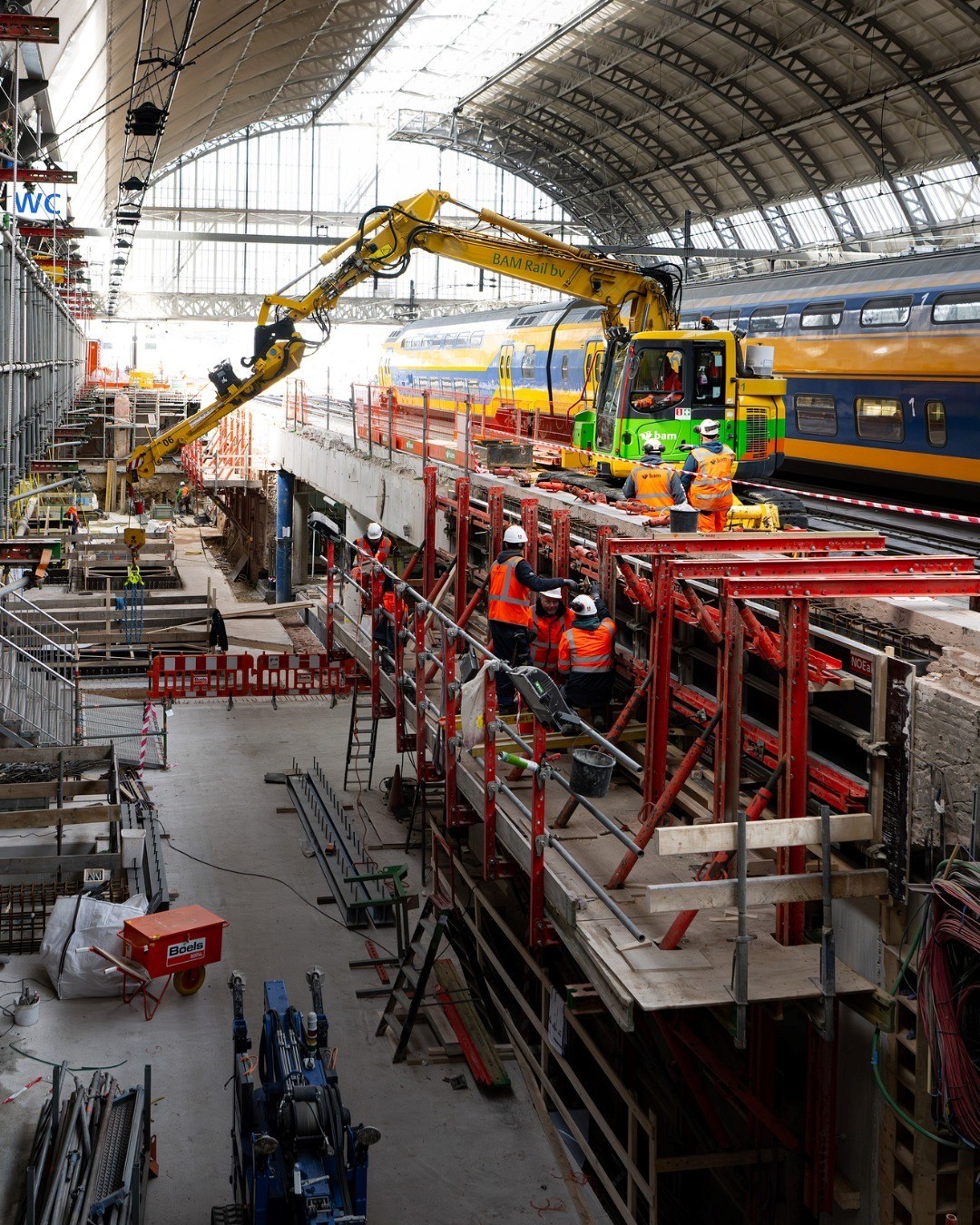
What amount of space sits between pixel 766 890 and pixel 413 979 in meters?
5.43

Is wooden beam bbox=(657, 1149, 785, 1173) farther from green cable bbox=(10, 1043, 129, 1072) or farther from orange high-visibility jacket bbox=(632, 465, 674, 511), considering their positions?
orange high-visibility jacket bbox=(632, 465, 674, 511)

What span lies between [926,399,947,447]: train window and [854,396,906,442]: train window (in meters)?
0.49

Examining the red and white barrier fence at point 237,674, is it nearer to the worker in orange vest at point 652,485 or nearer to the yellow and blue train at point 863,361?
the yellow and blue train at point 863,361

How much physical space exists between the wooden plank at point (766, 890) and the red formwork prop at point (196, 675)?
52.6 feet

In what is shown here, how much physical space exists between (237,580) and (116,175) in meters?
12.7

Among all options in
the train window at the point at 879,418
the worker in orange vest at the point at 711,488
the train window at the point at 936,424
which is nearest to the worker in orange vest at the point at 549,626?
the worker in orange vest at the point at 711,488

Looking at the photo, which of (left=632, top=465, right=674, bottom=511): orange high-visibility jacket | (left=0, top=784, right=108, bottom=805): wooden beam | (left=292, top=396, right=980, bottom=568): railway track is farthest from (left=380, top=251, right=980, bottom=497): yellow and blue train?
(left=0, top=784, right=108, bottom=805): wooden beam

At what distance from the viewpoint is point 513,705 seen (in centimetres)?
1237

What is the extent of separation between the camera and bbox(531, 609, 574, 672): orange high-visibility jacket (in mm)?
11422

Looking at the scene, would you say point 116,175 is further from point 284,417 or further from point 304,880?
point 304,880

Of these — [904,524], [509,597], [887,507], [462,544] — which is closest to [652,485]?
[509,597]

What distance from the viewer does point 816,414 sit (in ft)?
63.8

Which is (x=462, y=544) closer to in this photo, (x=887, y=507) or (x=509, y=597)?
(x=509, y=597)

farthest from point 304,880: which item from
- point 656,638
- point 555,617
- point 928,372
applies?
point 928,372
